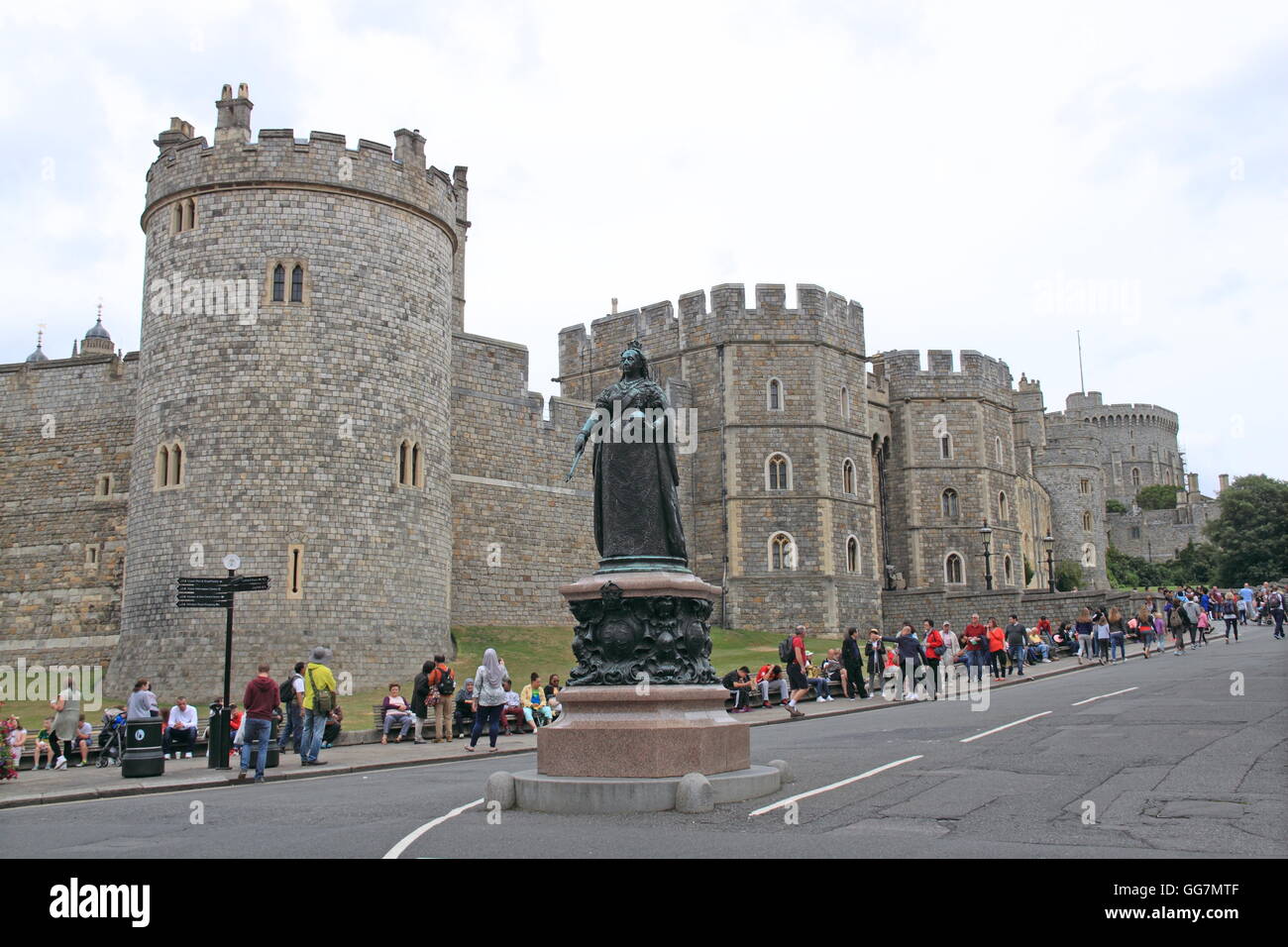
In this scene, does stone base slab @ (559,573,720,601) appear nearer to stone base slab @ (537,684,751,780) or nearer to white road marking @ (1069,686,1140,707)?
stone base slab @ (537,684,751,780)

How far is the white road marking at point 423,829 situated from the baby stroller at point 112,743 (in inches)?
381

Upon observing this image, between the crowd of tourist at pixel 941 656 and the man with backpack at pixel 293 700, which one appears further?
the crowd of tourist at pixel 941 656

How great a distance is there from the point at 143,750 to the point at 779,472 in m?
26.3

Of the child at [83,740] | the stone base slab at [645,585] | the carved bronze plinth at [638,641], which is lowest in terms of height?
the child at [83,740]

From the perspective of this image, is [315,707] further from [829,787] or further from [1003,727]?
[1003,727]

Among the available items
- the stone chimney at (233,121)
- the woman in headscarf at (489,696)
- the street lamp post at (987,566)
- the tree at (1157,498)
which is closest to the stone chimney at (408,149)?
the stone chimney at (233,121)

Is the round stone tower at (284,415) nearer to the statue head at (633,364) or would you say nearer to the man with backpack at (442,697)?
the man with backpack at (442,697)

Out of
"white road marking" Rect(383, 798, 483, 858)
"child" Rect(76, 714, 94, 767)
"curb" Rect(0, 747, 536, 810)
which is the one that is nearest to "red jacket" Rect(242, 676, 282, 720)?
"curb" Rect(0, 747, 536, 810)

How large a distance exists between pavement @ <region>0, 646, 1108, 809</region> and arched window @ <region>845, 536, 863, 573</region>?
683 inches

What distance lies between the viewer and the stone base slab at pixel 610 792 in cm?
884

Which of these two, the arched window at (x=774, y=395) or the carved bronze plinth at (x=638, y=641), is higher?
the arched window at (x=774, y=395)

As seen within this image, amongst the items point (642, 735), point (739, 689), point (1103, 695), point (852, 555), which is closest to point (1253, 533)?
point (852, 555)

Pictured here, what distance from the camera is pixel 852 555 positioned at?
39.3 metres

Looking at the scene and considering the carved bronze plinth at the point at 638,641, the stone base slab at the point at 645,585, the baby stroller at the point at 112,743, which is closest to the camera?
the carved bronze plinth at the point at 638,641
